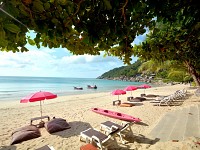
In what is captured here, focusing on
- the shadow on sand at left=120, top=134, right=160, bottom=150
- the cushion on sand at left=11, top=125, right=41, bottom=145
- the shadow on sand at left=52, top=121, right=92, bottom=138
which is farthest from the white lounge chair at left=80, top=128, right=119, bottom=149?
the cushion on sand at left=11, top=125, right=41, bottom=145

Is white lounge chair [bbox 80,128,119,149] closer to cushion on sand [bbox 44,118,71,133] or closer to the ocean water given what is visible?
cushion on sand [bbox 44,118,71,133]

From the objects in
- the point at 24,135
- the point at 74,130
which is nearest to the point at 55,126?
the point at 74,130

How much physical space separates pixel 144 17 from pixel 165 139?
5.72 metres


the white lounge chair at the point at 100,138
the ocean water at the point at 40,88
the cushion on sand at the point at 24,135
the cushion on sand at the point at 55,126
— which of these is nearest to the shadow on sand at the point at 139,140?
the white lounge chair at the point at 100,138

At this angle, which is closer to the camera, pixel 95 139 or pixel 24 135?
pixel 95 139

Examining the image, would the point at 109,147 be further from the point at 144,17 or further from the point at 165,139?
the point at 144,17

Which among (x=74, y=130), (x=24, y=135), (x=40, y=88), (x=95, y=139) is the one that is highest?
(x=40, y=88)

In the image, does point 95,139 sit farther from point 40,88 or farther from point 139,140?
point 40,88

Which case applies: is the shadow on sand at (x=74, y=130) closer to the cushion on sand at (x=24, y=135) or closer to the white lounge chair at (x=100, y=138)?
the cushion on sand at (x=24, y=135)

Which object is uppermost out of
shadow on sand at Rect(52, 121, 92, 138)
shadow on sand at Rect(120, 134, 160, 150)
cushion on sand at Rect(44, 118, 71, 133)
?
cushion on sand at Rect(44, 118, 71, 133)

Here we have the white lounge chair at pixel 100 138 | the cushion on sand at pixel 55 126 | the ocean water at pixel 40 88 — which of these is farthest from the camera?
the ocean water at pixel 40 88

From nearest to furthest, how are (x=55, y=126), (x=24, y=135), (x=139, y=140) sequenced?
(x=139, y=140) < (x=24, y=135) < (x=55, y=126)

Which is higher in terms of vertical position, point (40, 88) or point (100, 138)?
point (40, 88)

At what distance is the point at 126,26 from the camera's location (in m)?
2.11
